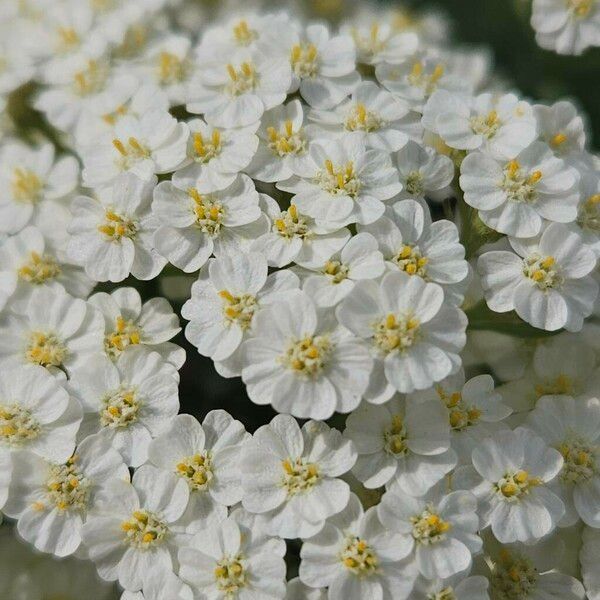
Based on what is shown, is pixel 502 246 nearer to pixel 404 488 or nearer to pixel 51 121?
pixel 404 488

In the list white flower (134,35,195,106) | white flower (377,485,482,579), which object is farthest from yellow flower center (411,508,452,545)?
white flower (134,35,195,106)

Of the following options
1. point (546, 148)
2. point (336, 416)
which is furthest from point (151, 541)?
point (546, 148)

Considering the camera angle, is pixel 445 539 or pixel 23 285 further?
pixel 23 285

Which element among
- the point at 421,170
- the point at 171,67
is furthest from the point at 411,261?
the point at 171,67

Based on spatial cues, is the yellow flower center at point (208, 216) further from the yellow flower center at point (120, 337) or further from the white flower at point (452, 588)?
the white flower at point (452, 588)

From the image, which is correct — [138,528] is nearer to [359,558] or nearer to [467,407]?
[359,558]

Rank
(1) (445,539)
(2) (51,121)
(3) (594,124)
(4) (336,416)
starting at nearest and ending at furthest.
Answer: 1. (1) (445,539)
2. (4) (336,416)
3. (2) (51,121)
4. (3) (594,124)
